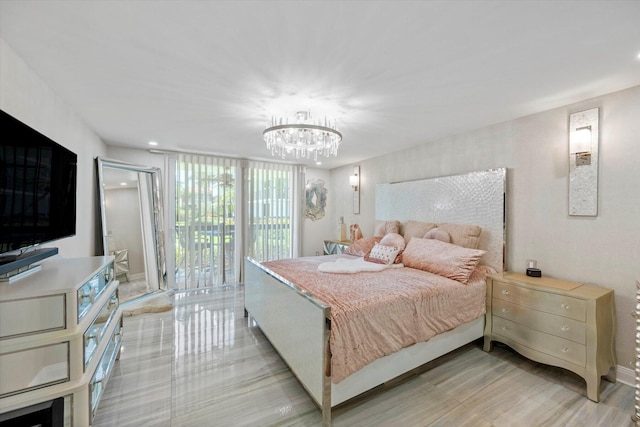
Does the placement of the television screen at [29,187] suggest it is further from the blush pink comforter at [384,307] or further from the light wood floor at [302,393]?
the blush pink comforter at [384,307]

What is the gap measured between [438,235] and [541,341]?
139cm

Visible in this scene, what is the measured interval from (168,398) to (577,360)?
324 centimetres

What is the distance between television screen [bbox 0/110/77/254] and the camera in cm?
132

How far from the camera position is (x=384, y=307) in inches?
76.4

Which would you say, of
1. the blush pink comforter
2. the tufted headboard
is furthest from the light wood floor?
the tufted headboard

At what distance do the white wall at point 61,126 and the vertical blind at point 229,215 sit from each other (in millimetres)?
1252

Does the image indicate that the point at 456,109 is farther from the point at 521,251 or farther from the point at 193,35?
the point at 193,35

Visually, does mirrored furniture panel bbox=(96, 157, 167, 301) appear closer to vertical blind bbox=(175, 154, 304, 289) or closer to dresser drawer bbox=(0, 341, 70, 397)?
vertical blind bbox=(175, 154, 304, 289)

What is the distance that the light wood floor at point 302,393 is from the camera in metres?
1.77

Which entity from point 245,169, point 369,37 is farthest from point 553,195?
point 245,169

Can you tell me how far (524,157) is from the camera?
8.97 feet

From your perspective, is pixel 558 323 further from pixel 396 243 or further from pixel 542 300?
pixel 396 243

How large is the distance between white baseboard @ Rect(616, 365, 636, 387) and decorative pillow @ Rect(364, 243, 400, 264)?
81.3 inches

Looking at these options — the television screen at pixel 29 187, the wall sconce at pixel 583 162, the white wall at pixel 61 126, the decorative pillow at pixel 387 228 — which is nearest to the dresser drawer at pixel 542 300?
the wall sconce at pixel 583 162
